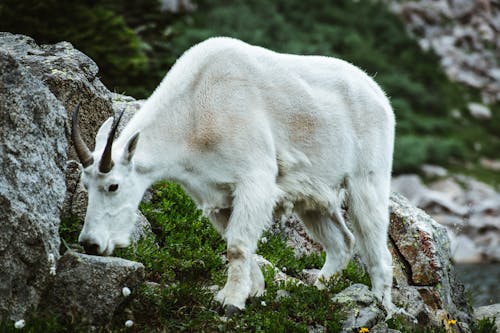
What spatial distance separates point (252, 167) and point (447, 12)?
228ft

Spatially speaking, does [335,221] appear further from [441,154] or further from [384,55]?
[384,55]

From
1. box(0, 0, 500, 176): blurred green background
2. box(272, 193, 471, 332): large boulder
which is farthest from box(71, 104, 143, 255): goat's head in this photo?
box(0, 0, 500, 176): blurred green background

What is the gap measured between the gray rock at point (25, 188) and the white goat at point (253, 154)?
31 cm

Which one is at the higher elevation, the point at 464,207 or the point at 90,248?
the point at 90,248

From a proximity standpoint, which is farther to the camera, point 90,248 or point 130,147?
point 130,147

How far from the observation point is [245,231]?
694cm

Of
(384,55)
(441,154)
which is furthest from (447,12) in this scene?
(441,154)

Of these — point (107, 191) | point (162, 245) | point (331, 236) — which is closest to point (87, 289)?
point (107, 191)

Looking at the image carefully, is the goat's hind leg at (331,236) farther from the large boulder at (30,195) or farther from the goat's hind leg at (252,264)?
the large boulder at (30,195)

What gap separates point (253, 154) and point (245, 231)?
802mm

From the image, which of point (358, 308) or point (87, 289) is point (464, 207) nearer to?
point (358, 308)

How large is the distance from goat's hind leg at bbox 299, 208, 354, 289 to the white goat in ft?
0.05

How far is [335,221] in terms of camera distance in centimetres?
865

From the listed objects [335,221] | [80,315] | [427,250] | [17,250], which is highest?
[17,250]
